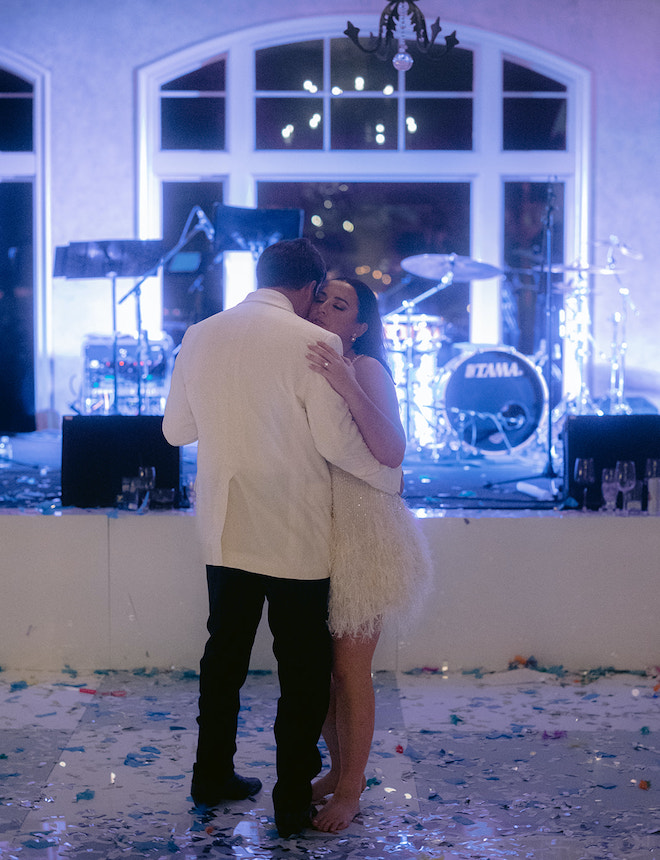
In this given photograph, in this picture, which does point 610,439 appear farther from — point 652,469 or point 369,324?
point 369,324

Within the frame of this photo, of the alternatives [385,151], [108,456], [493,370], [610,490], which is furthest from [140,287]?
[610,490]

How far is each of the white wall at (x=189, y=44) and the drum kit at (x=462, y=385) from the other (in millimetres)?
1071

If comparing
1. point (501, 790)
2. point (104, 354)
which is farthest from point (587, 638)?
point (104, 354)

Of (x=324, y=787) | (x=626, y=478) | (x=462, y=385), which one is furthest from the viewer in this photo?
(x=462, y=385)

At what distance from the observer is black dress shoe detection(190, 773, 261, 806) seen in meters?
2.37

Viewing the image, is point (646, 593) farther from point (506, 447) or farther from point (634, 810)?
point (506, 447)

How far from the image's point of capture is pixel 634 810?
2369 mm

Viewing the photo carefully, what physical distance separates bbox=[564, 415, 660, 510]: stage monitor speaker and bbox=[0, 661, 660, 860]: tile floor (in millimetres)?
852

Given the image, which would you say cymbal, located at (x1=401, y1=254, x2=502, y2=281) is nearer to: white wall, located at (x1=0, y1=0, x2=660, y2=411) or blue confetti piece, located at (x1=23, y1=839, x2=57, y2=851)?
white wall, located at (x1=0, y1=0, x2=660, y2=411)

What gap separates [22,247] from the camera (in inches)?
349

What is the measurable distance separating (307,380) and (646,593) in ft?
6.50

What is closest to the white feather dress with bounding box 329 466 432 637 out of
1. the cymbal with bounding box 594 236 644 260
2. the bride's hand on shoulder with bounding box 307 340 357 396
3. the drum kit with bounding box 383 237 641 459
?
the bride's hand on shoulder with bounding box 307 340 357 396

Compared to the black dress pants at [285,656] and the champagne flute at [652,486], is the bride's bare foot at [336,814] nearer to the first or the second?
the black dress pants at [285,656]

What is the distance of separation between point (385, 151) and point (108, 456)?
583 cm
